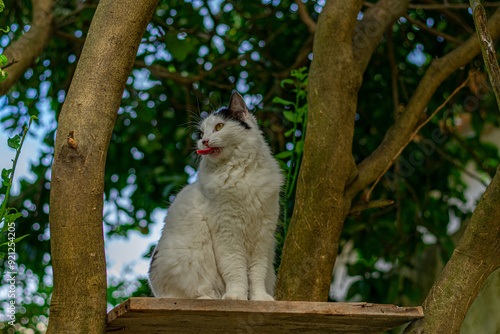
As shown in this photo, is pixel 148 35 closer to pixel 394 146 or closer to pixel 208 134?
pixel 208 134

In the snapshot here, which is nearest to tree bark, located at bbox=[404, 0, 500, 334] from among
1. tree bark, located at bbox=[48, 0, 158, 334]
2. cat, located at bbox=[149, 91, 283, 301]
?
cat, located at bbox=[149, 91, 283, 301]

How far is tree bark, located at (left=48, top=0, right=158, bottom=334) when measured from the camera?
63.1 inches

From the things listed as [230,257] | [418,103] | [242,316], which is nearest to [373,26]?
[418,103]

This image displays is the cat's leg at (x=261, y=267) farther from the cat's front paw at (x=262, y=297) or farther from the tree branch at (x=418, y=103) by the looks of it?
the tree branch at (x=418, y=103)

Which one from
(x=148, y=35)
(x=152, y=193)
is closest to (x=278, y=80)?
(x=148, y=35)

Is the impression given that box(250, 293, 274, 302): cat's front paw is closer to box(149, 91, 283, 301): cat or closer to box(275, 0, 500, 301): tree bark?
box(149, 91, 283, 301): cat

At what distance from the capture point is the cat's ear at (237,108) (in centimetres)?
238

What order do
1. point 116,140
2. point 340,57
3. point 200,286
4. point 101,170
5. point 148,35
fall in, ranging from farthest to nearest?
point 116,140 < point 148,35 < point 340,57 < point 200,286 < point 101,170

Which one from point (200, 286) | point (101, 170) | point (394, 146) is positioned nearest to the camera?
point (101, 170)

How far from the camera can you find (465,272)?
1.96 metres

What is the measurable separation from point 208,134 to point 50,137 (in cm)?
199

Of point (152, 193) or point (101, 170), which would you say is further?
point (152, 193)

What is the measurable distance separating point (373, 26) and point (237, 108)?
102cm

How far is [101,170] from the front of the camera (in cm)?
169
